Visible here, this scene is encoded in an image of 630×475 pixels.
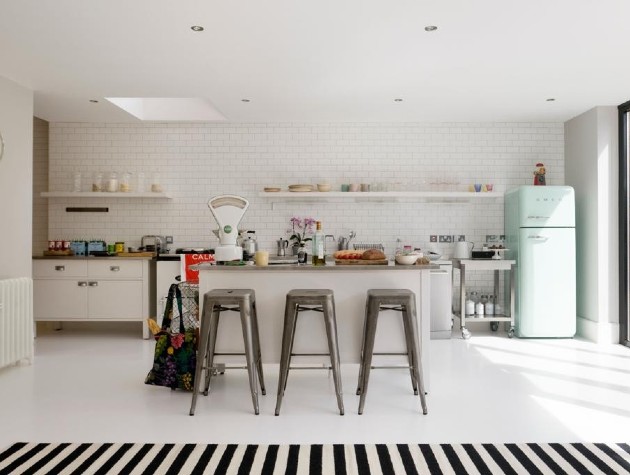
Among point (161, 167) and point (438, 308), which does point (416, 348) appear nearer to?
point (438, 308)

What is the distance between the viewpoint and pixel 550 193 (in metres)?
6.45

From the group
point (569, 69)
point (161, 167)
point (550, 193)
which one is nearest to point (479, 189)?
point (550, 193)

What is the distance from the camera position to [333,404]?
3.96 m

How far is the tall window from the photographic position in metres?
6.23

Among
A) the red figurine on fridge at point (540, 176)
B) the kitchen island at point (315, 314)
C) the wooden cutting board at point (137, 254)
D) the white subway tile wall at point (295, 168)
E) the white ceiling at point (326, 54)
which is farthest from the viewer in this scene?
the white subway tile wall at point (295, 168)

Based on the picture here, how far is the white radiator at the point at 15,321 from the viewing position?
4820 mm

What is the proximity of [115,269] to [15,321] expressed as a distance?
1.62 metres

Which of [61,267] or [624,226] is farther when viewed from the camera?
[61,267]

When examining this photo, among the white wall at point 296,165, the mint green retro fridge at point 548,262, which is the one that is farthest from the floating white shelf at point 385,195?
the mint green retro fridge at point 548,262

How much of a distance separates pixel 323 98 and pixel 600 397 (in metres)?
3.93

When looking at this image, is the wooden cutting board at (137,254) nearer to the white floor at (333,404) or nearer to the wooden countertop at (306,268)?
the white floor at (333,404)

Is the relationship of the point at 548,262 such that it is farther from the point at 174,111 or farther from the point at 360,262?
the point at 174,111

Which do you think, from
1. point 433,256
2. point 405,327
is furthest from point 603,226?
point 405,327

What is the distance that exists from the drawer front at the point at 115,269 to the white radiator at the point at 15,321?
1.22m
